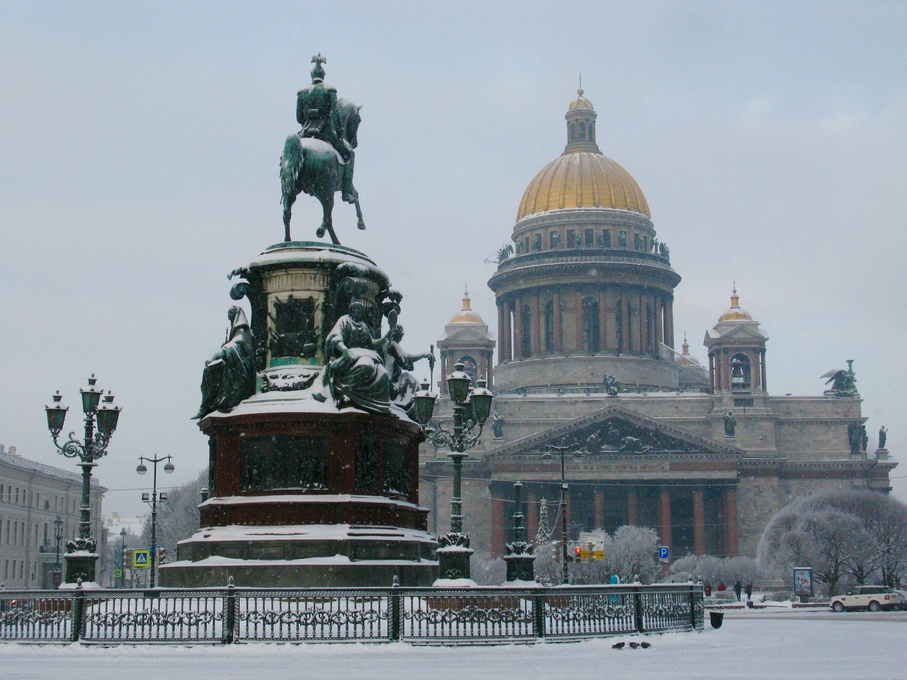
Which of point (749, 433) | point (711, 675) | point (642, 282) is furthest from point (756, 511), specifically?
point (711, 675)

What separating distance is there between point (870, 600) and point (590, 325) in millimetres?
65668

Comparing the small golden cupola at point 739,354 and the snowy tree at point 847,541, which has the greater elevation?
the small golden cupola at point 739,354

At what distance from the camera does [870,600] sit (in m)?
51.3

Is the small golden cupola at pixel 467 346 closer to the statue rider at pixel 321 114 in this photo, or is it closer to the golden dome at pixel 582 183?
the golden dome at pixel 582 183

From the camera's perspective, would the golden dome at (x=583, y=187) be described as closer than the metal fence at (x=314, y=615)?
No

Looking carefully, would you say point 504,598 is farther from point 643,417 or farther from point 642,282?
point 642,282

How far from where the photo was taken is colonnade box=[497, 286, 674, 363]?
115 meters

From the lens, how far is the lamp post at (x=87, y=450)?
2414 centimetres

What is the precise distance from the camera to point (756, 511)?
337 feet

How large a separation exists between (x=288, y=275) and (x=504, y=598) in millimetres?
7307

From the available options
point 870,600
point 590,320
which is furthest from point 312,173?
point 590,320

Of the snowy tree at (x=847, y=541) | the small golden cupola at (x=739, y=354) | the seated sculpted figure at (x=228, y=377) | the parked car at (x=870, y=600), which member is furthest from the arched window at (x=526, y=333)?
the seated sculpted figure at (x=228, y=377)

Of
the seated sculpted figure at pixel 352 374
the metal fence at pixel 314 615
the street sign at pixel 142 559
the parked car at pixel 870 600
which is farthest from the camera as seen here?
the parked car at pixel 870 600

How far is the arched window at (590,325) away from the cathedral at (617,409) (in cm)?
16
